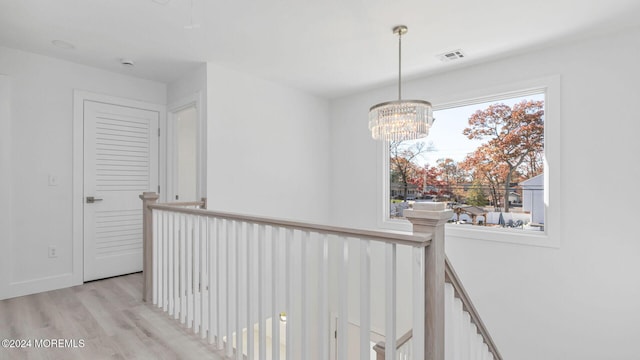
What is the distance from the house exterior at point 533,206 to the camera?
2.68 meters

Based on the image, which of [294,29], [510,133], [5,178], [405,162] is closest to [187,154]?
[5,178]

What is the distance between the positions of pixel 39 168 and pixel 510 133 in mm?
4802

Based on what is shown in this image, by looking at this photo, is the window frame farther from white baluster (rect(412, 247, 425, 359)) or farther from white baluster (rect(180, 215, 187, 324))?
white baluster (rect(180, 215, 187, 324))

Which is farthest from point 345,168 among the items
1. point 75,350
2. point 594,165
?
point 75,350

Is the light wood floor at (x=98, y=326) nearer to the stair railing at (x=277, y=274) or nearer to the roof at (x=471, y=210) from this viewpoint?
the stair railing at (x=277, y=274)

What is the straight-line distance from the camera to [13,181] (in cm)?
301

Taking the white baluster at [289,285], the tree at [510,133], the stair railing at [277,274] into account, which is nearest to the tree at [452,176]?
the tree at [510,133]

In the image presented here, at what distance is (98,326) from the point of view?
238cm

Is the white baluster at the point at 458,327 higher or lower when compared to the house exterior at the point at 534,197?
lower

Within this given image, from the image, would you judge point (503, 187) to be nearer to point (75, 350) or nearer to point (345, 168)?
point (345, 168)

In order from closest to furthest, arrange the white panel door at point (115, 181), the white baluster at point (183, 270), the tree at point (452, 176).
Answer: the white baluster at point (183, 270)
the white panel door at point (115, 181)
the tree at point (452, 176)

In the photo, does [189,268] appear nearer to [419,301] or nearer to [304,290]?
Answer: [304,290]

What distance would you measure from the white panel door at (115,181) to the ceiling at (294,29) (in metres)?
0.59

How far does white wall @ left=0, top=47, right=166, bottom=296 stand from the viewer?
3018 mm
